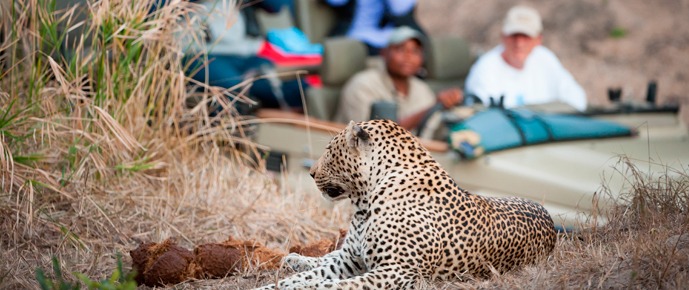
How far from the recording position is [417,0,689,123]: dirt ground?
606 inches

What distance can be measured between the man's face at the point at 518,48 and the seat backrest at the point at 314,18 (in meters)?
2.16

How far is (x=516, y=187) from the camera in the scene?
629 cm

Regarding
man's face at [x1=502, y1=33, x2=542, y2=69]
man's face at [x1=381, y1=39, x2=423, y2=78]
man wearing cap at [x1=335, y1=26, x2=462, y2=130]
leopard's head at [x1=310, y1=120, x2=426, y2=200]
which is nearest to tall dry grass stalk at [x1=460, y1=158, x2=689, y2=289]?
leopard's head at [x1=310, y1=120, x2=426, y2=200]

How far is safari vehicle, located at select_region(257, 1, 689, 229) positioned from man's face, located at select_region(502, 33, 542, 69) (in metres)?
1.02

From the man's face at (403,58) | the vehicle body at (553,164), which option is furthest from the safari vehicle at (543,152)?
the man's face at (403,58)

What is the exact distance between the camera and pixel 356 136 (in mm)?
3842

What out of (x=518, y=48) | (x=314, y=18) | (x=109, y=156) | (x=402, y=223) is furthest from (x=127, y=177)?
(x=314, y=18)

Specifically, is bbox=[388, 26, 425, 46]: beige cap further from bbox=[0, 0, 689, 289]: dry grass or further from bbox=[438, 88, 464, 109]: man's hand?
bbox=[0, 0, 689, 289]: dry grass

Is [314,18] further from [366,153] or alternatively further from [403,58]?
[366,153]

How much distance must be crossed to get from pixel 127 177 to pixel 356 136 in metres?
2.13

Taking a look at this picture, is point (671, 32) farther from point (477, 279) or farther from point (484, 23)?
point (477, 279)

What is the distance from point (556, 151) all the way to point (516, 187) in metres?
0.42

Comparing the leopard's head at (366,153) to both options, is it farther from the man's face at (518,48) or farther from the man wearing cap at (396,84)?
the man's face at (518,48)

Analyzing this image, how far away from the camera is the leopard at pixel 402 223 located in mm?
3711
